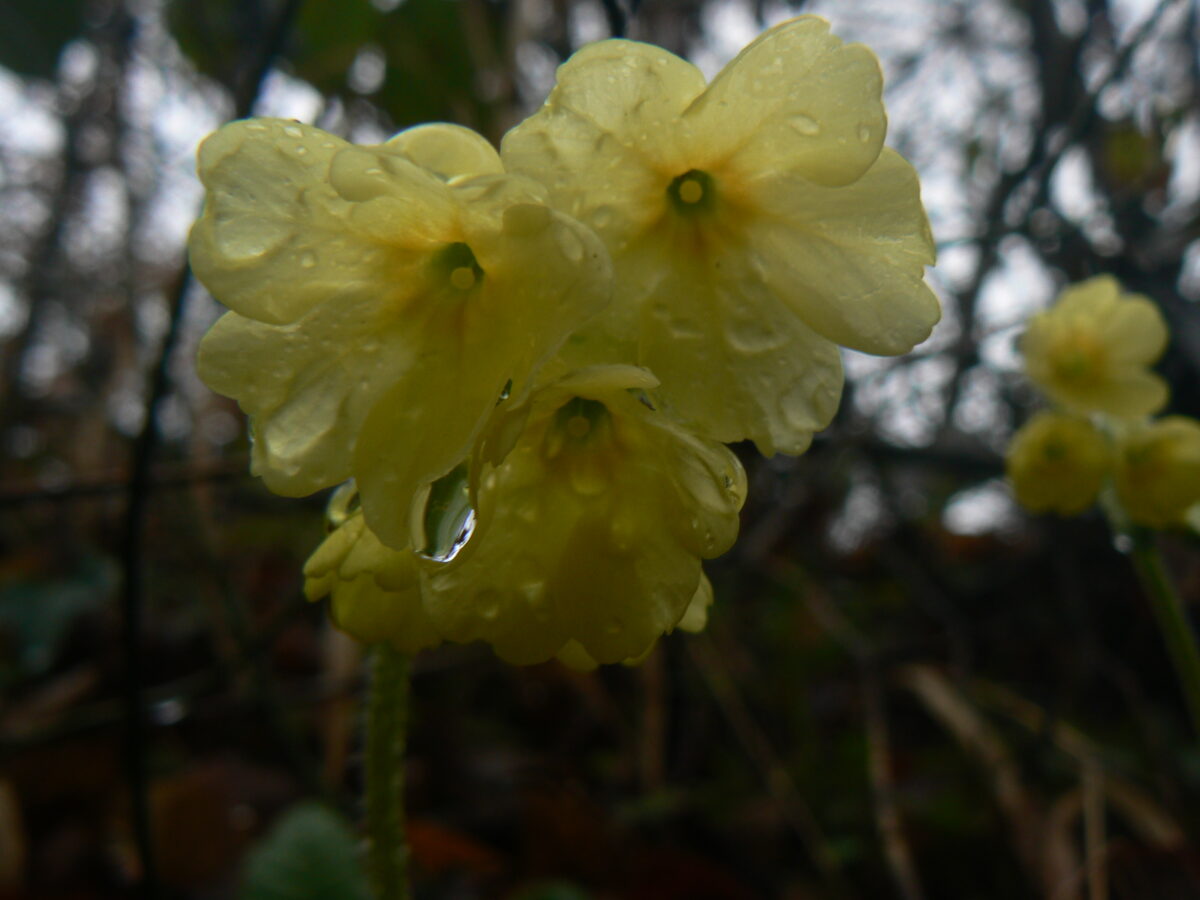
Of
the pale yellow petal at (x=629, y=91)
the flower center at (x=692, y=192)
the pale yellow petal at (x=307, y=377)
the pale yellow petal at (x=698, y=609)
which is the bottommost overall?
the pale yellow petal at (x=698, y=609)

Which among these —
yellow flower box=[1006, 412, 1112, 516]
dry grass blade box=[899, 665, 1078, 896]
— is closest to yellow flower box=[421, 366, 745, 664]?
yellow flower box=[1006, 412, 1112, 516]

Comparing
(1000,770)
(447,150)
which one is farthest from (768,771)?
(447,150)

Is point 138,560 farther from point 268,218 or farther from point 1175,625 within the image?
point 1175,625

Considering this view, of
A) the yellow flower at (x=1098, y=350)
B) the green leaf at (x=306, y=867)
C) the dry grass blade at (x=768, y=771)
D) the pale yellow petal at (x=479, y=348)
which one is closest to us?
the pale yellow petal at (x=479, y=348)

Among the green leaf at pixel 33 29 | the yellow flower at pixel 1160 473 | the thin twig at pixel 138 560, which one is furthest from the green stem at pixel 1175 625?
the green leaf at pixel 33 29

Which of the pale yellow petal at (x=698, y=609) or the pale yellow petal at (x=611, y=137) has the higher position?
the pale yellow petal at (x=611, y=137)

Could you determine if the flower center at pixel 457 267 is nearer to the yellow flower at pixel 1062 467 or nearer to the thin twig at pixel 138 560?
the thin twig at pixel 138 560
